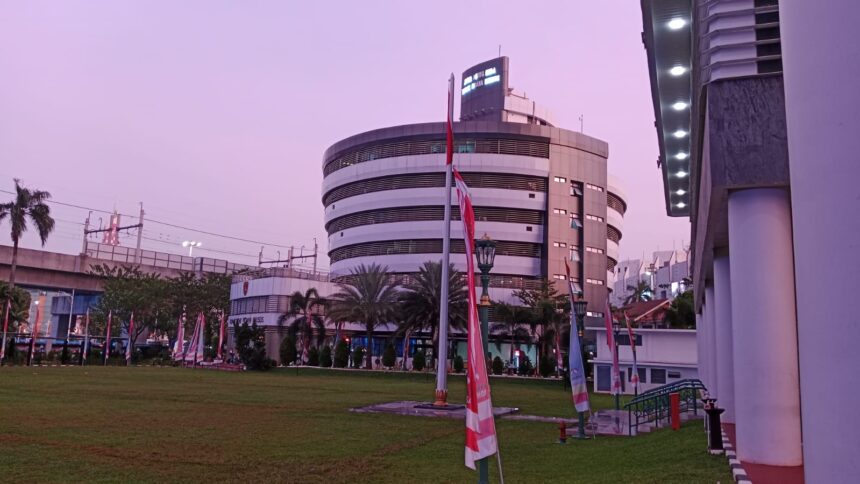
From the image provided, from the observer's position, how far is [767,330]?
1122 centimetres

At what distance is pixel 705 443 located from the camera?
1388 centimetres

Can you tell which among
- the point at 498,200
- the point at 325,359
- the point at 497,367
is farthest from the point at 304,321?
the point at 498,200

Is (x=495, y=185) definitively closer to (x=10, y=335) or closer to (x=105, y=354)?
(x=105, y=354)

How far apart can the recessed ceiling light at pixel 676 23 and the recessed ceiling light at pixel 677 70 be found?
77.9 inches

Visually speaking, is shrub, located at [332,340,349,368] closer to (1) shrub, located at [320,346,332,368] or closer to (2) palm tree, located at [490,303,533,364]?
(1) shrub, located at [320,346,332,368]

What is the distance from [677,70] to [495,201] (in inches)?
2603

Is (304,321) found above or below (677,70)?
below

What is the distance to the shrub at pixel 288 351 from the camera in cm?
6862

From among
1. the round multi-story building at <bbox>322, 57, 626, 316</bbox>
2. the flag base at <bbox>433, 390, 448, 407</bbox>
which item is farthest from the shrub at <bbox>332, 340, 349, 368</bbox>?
the flag base at <bbox>433, 390, 448, 407</bbox>

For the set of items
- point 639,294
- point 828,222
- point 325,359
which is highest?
point 639,294

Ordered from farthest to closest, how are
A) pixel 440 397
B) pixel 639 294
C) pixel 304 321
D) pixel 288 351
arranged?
pixel 639 294, pixel 304 321, pixel 288 351, pixel 440 397

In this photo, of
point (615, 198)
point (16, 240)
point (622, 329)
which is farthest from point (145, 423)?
point (615, 198)

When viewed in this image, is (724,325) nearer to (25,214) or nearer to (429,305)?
(429,305)

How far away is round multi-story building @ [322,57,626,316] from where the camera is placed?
83062 millimetres
